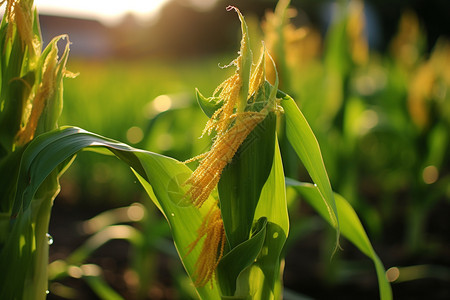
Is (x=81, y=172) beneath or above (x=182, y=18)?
beneath

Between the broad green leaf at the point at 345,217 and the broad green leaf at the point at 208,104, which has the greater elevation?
the broad green leaf at the point at 208,104

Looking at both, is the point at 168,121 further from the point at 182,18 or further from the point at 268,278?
the point at 182,18

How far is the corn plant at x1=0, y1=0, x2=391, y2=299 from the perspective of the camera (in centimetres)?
73

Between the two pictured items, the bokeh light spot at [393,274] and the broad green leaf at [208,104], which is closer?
the broad green leaf at [208,104]

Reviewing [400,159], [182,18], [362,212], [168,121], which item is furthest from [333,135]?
[182,18]

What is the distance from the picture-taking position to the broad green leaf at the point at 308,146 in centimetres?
76

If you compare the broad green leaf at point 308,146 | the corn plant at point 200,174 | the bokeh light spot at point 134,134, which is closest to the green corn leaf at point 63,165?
the corn plant at point 200,174

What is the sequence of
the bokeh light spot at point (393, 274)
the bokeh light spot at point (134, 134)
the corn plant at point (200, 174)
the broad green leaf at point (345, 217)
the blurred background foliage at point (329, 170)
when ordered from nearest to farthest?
the corn plant at point (200, 174) → the broad green leaf at point (345, 217) → the blurred background foliage at point (329, 170) → the bokeh light spot at point (393, 274) → the bokeh light spot at point (134, 134)

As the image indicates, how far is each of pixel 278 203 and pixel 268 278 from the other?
0.41 feet

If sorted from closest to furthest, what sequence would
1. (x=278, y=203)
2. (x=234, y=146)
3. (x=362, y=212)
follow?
(x=234, y=146)
(x=278, y=203)
(x=362, y=212)

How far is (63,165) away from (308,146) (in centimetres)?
39

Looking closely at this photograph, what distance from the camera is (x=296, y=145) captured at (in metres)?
0.80

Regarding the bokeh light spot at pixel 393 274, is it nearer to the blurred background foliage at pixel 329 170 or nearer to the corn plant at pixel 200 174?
the blurred background foliage at pixel 329 170

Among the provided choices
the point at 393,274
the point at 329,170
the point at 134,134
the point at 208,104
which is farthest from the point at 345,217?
the point at 134,134
